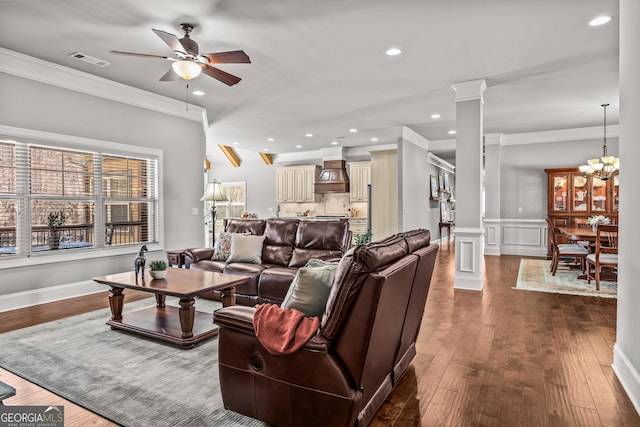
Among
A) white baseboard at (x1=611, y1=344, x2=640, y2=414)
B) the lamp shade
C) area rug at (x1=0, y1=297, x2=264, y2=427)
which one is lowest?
area rug at (x1=0, y1=297, x2=264, y2=427)

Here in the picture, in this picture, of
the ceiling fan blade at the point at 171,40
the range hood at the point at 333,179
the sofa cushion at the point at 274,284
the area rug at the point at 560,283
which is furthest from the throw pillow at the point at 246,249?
the range hood at the point at 333,179

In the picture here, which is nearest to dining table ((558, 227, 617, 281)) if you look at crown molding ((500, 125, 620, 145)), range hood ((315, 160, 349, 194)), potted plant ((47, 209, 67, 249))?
crown molding ((500, 125, 620, 145))

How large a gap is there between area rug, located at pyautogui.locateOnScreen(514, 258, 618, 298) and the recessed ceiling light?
3.15 metres

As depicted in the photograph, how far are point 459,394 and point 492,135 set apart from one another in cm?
751

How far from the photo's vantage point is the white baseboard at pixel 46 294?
13.3ft

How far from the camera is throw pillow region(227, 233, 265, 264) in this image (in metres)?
4.51

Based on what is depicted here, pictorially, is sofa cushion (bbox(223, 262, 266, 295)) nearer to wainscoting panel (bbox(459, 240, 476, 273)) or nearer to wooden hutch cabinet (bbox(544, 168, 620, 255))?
wainscoting panel (bbox(459, 240, 476, 273))

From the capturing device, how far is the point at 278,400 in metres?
1.77

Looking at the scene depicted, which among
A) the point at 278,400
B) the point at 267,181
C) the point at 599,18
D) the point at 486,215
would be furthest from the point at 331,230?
the point at 267,181

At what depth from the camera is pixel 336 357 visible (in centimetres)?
168

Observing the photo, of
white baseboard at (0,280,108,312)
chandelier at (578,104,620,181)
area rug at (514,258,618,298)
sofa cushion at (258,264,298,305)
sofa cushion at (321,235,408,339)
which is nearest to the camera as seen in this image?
sofa cushion at (321,235,408,339)

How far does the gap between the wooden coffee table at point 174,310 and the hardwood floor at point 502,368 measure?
891mm

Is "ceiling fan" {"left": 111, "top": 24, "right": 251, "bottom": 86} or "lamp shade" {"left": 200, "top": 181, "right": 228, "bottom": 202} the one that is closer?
"ceiling fan" {"left": 111, "top": 24, "right": 251, "bottom": 86}

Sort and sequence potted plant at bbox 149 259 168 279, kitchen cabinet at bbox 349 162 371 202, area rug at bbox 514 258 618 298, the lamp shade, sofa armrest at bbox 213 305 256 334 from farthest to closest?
kitchen cabinet at bbox 349 162 371 202 < the lamp shade < area rug at bbox 514 258 618 298 < potted plant at bbox 149 259 168 279 < sofa armrest at bbox 213 305 256 334
